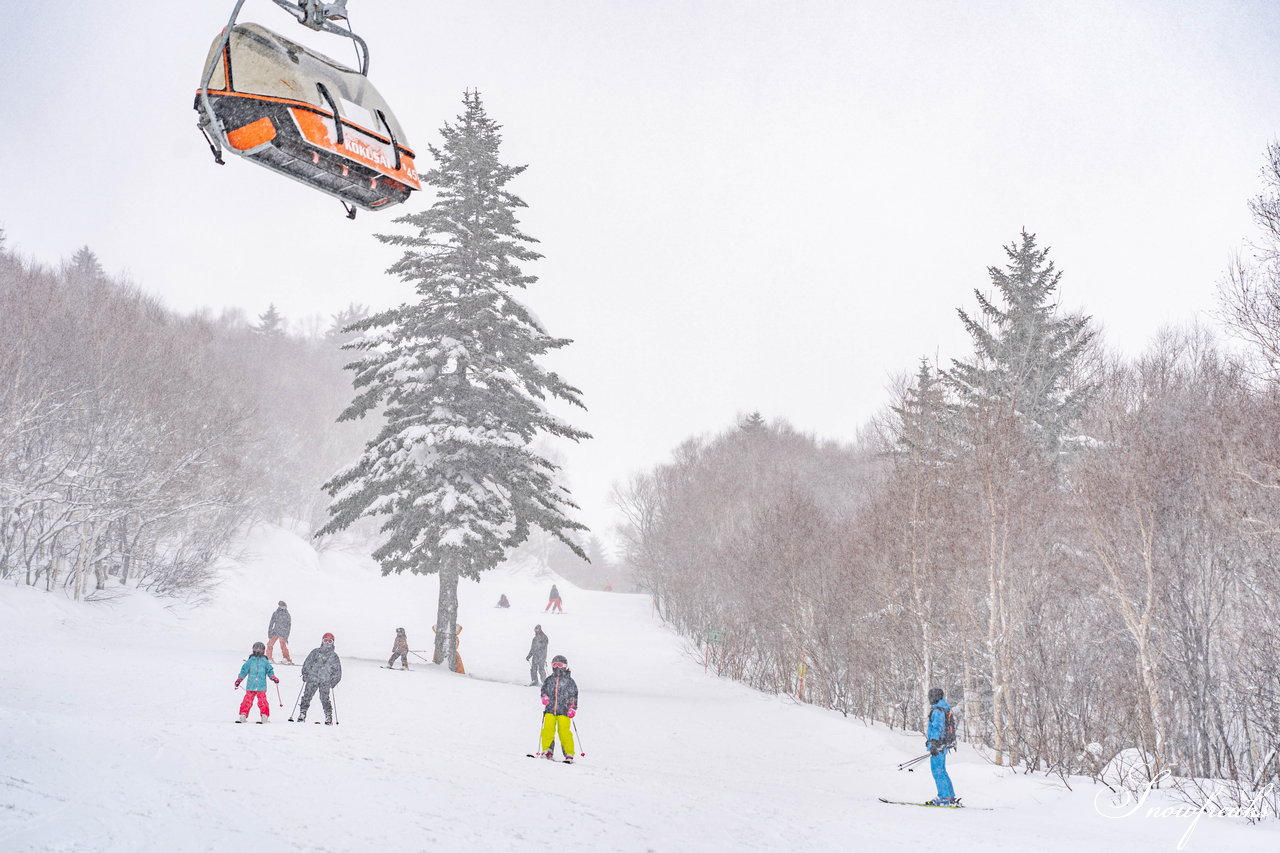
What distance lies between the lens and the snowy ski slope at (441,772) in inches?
247

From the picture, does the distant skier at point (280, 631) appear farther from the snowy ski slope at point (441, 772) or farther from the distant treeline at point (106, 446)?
the distant treeline at point (106, 446)

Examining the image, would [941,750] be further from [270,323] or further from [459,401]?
[270,323]

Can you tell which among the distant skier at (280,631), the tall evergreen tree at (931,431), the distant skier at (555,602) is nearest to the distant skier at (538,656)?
the distant skier at (280,631)

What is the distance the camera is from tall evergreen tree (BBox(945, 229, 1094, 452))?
21.3 m

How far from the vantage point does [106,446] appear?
24.7 metres

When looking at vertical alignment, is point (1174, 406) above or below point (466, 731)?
above

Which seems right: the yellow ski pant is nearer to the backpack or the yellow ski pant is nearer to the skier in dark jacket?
the skier in dark jacket

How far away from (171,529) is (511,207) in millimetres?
19869

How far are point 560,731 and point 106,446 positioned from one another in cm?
2161

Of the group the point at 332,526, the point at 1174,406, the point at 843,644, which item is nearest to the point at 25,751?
the point at 332,526

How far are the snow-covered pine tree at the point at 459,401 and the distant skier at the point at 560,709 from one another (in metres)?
7.22

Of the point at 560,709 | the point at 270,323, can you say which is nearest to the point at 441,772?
the point at 560,709

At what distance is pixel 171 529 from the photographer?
29.7 metres

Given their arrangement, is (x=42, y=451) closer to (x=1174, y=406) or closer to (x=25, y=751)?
(x=25, y=751)
